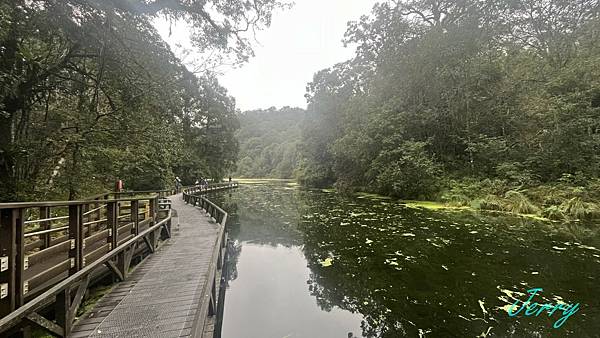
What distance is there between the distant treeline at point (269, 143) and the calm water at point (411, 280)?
56.3 meters

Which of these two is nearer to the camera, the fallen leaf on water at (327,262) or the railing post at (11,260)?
the railing post at (11,260)

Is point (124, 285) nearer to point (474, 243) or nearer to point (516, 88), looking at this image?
point (474, 243)

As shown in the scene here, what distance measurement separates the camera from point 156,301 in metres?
3.95

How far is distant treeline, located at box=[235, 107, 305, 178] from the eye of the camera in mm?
73000

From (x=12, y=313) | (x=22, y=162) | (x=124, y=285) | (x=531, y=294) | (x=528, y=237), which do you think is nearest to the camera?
(x=12, y=313)

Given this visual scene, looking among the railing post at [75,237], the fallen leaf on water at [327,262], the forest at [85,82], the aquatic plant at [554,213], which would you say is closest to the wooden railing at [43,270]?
the railing post at [75,237]

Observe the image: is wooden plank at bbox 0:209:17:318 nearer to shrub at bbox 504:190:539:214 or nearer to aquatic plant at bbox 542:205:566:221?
aquatic plant at bbox 542:205:566:221

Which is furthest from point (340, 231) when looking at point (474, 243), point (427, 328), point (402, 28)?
point (402, 28)

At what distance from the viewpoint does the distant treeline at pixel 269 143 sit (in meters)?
73.0

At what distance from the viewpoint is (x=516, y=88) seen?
1678 centimetres

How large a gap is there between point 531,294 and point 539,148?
1398 cm

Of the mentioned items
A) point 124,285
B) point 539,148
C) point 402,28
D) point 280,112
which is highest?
point 280,112

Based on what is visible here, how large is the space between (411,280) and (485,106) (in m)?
16.4

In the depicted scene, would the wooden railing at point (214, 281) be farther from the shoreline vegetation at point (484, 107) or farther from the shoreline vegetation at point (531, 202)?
the shoreline vegetation at point (484, 107)
